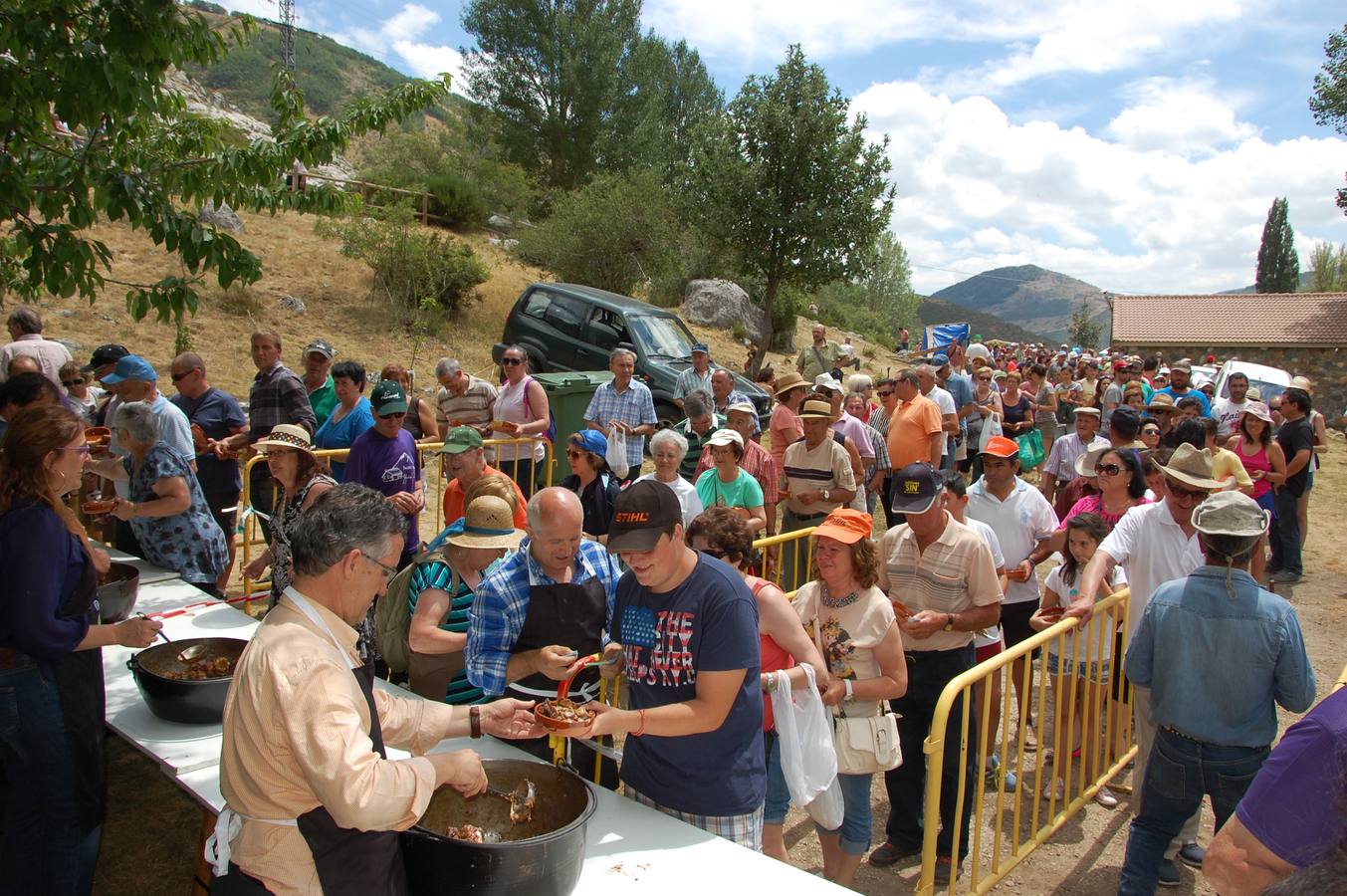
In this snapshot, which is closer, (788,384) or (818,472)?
(818,472)

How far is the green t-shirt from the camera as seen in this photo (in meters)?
5.92

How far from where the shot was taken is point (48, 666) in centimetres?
300

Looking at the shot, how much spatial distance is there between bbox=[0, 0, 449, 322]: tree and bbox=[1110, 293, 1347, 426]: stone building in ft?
104

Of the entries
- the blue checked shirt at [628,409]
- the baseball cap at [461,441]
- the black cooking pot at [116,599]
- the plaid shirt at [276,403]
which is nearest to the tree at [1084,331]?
the blue checked shirt at [628,409]

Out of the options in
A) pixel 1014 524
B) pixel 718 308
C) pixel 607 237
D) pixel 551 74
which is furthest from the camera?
pixel 551 74

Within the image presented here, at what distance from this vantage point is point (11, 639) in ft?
9.43

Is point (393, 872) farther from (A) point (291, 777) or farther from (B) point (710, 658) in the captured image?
(B) point (710, 658)

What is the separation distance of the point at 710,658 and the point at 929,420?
5.86m

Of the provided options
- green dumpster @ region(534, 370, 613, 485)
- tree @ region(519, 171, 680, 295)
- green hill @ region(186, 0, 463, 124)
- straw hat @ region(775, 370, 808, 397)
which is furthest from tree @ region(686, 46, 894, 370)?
green hill @ region(186, 0, 463, 124)

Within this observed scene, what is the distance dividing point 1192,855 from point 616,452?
5.01 meters

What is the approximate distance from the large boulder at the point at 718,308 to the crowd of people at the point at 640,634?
2133 centimetres

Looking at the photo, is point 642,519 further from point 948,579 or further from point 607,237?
point 607,237

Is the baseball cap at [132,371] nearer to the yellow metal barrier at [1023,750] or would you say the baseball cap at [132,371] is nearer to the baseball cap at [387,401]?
the baseball cap at [387,401]

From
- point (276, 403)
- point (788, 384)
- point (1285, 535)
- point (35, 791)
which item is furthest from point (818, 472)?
point (1285, 535)
